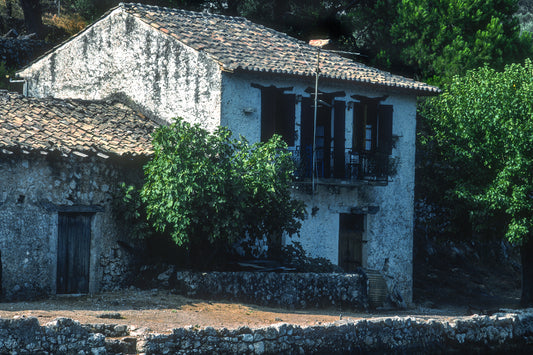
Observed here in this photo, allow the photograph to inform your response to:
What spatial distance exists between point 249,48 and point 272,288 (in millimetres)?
7106

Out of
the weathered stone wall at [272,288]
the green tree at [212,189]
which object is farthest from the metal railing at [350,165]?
the weathered stone wall at [272,288]

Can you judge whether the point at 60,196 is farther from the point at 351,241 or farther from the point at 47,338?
the point at 351,241

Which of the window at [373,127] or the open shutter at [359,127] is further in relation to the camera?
the window at [373,127]

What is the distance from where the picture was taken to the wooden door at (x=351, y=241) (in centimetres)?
2239

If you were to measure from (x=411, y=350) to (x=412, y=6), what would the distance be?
66.5ft

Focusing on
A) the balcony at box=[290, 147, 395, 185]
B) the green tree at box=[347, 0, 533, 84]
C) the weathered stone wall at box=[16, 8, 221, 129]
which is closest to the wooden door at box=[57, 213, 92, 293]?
the weathered stone wall at box=[16, 8, 221, 129]

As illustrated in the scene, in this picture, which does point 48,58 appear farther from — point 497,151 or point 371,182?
point 497,151

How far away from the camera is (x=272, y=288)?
1702 centimetres

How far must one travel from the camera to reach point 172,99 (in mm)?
20266

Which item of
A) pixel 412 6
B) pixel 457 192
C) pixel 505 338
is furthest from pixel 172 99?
pixel 412 6

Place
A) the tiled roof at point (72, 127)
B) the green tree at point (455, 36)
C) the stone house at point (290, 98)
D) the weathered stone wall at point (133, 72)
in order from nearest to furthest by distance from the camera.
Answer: the tiled roof at point (72, 127) < the weathered stone wall at point (133, 72) < the stone house at point (290, 98) < the green tree at point (455, 36)

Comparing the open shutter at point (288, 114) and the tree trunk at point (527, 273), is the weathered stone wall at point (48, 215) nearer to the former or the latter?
the open shutter at point (288, 114)

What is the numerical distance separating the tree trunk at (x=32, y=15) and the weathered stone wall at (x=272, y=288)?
60.7ft

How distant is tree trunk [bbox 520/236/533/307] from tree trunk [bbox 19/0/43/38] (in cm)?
2008
